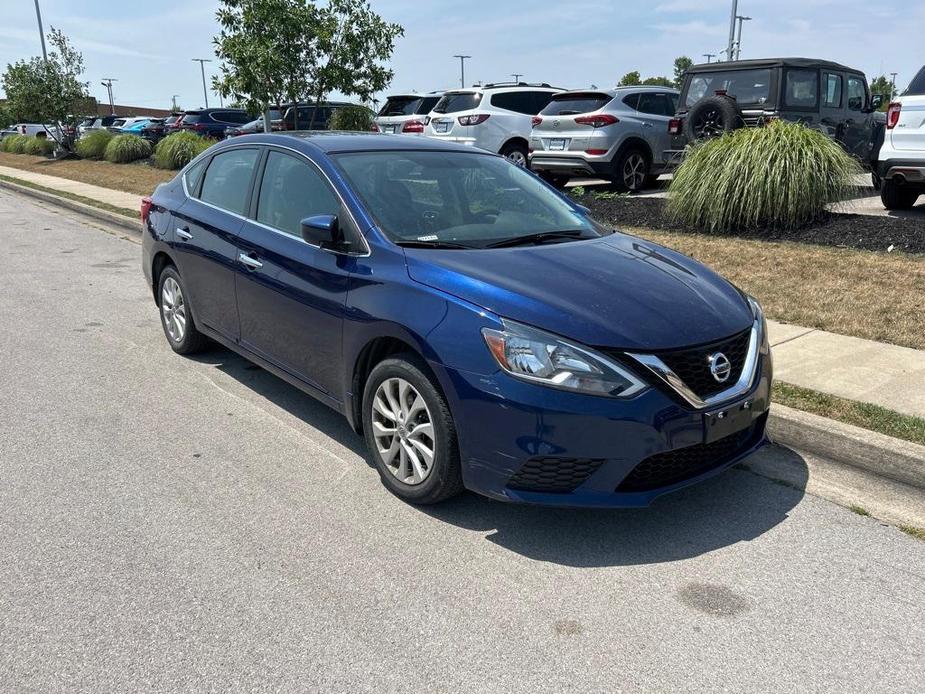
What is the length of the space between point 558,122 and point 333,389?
1042 centimetres

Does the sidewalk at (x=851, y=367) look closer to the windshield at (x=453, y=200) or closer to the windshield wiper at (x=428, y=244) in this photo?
the windshield at (x=453, y=200)

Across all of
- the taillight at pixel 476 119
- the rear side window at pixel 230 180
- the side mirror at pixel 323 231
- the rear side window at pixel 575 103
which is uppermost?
the rear side window at pixel 575 103

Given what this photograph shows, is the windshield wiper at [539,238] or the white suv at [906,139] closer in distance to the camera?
the windshield wiper at [539,238]

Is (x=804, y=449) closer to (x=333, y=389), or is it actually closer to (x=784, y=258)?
(x=333, y=389)

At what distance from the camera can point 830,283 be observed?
714cm

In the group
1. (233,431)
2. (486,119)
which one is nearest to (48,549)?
(233,431)

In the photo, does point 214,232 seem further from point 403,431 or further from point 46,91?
point 46,91

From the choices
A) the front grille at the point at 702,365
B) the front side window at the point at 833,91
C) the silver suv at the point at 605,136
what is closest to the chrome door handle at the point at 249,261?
the front grille at the point at 702,365

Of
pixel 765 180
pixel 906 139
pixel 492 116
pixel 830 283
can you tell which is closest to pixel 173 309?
pixel 830 283

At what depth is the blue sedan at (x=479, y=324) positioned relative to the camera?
3.21 meters

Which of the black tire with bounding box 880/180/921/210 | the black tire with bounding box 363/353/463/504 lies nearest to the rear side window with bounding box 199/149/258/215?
the black tire with bounding box 363/353/463/504

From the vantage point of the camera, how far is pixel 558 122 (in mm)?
13539

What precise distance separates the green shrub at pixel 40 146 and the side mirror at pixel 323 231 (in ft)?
113

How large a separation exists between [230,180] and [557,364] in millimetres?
3030
